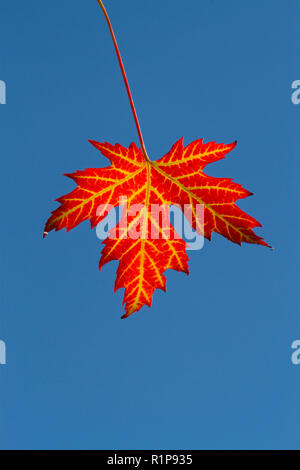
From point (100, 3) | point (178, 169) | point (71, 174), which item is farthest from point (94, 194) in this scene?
point (100, 3)

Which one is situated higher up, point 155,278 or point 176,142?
point 176,142

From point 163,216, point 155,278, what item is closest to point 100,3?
point 163,216

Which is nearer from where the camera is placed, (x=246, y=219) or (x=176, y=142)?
(x=246, y=219)

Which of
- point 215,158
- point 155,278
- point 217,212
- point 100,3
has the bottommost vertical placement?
point 155,278

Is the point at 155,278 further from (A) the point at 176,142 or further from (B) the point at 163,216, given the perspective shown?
(A) the point at 176,142

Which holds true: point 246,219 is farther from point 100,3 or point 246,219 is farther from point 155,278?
point 100,3
